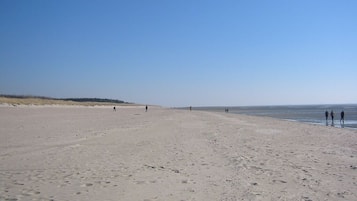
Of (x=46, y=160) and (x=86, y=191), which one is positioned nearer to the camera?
(x=86, y=191)

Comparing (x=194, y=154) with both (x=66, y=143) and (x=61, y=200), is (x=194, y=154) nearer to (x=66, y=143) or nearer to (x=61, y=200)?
(x=66, y=143)

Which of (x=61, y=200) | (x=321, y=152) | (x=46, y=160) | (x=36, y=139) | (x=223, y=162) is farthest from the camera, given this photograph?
(x=36, y=139)

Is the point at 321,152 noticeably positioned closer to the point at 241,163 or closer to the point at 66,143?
the point at 241,163

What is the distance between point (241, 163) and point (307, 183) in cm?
268

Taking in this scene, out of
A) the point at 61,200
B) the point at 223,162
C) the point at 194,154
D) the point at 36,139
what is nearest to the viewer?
the point at 61,200

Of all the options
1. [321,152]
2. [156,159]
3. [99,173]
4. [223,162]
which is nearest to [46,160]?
[99,173]

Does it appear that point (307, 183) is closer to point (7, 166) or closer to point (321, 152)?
point (321, 152)

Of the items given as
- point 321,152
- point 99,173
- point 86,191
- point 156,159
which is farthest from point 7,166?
point 321,152

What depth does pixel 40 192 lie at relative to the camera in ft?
21.2

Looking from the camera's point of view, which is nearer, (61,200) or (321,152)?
(61,200)

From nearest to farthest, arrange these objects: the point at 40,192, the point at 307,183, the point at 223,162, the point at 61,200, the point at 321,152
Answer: the point at 61,200, the point at 40,192, the point at 307,183, the point at 223,162, the point at 321,152

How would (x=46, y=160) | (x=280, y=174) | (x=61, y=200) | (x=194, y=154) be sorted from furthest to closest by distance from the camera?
1. (x=194, y=154)
2. (x=46, y=160)
3. (x=280, y=174)
4. (x=61, y=200)

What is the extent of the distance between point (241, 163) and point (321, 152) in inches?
183

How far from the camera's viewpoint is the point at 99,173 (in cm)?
841
